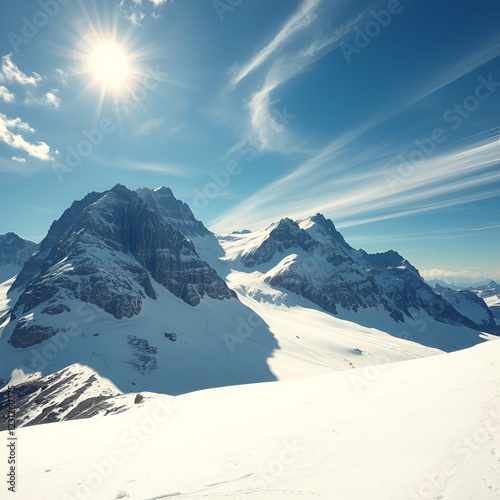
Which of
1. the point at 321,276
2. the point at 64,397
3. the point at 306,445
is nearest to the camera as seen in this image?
the point at 306,445

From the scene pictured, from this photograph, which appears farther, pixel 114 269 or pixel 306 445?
pixel 114 269

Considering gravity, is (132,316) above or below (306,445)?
above

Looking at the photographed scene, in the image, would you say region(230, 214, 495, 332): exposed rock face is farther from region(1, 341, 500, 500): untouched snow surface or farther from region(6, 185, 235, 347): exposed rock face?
region(1, 341, 500, 500): untouched snow surface

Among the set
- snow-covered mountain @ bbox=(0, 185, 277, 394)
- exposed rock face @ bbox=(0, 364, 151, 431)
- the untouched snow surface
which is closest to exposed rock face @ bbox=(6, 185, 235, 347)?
snow-covered mountain @ bbox=(0, 185, 277, 394)

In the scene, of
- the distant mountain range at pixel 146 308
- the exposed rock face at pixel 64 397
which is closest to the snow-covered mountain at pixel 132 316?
the distant mountain range at pixel 146 308

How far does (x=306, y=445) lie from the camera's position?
33.8ft

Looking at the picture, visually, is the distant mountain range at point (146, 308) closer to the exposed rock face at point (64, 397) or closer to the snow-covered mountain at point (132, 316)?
the snow-covered mountain at point (132, 316)

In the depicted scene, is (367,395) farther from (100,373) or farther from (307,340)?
(307,340)

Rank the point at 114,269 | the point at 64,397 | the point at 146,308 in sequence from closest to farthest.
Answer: the point at 64,397, the point at 146,308, the point at 114,269

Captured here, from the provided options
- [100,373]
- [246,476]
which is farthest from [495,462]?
[100,373]

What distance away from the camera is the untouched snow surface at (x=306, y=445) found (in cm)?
743

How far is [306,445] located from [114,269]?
78.2 metres

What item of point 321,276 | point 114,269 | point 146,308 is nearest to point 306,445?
point 146,308

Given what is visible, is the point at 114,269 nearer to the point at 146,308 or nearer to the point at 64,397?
the point at 146,308
